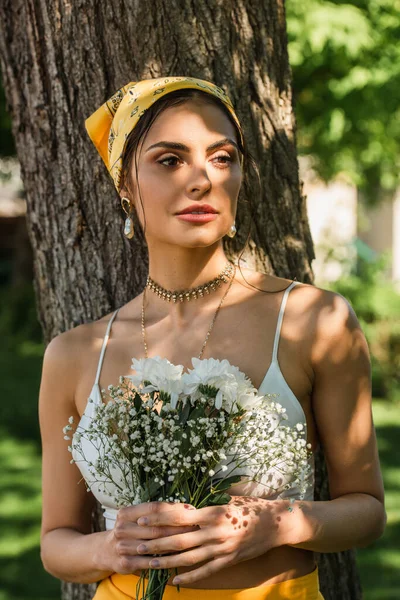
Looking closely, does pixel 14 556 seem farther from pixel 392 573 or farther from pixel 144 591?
pixel 144 591

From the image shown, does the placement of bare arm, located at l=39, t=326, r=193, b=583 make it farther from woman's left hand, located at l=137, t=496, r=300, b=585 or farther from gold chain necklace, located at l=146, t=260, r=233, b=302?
woman's left hand, located at l=137, t=496, r=300, b=585

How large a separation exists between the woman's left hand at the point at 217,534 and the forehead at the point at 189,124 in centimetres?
117

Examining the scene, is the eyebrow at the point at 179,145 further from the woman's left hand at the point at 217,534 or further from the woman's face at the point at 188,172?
the woman's left hand at the point at 217,534

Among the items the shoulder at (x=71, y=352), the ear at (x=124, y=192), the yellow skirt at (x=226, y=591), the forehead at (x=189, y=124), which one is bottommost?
the yellow skirt at (x=226, y=591)

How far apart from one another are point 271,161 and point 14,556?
4.20 metres

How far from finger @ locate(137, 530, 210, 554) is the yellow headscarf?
4.13 ft

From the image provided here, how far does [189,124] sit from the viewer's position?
2809mm

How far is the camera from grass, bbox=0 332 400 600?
6.00 metres

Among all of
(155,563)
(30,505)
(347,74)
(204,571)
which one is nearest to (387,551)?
(30,505)

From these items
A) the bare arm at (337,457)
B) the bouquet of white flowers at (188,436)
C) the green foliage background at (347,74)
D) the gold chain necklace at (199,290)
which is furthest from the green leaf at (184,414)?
the green foliage background at (347,74)

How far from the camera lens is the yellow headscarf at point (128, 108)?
2.86 m

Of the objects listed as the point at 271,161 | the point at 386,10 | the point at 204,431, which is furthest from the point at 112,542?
the point at 386,10

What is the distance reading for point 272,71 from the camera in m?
3.57

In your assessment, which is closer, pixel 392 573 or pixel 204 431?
pixel 204 431
